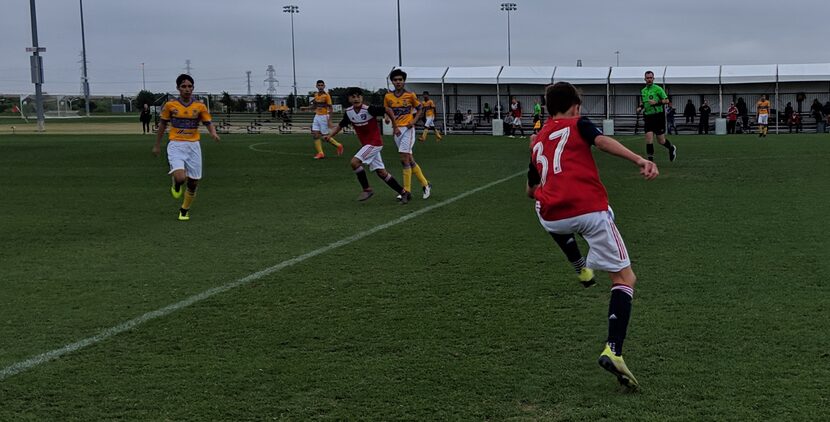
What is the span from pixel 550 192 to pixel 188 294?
3.38m

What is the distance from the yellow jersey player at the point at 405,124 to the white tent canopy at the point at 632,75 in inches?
1152

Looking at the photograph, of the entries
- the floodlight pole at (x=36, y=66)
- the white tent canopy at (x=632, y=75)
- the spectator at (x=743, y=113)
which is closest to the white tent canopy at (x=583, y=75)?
the white tent canopy at (x=632, y=75)

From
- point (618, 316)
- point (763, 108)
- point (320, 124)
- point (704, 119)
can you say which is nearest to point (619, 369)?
point (618, 316)

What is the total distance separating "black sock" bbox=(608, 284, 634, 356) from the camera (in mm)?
4602

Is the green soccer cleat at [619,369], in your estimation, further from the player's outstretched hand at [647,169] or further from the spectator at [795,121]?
the spectator at [795,121]

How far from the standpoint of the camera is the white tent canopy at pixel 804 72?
38.8 metres

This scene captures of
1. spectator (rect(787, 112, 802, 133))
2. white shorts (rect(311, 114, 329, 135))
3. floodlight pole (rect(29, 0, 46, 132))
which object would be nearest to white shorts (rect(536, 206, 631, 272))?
white shorts (rect(311, 114, 329, 135))

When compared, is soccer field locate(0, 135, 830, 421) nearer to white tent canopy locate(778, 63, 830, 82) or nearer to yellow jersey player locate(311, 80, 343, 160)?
yellow jersey player locate(311, 80, 343, 160)

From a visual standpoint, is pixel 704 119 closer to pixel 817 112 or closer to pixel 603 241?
pixel 817 112

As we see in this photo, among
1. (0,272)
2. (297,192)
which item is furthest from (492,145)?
(0,272)

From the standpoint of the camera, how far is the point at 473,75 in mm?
42594

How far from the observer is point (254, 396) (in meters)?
4.53

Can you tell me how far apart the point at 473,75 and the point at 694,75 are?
10.6 metres

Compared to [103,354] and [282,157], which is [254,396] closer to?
[103,354]
